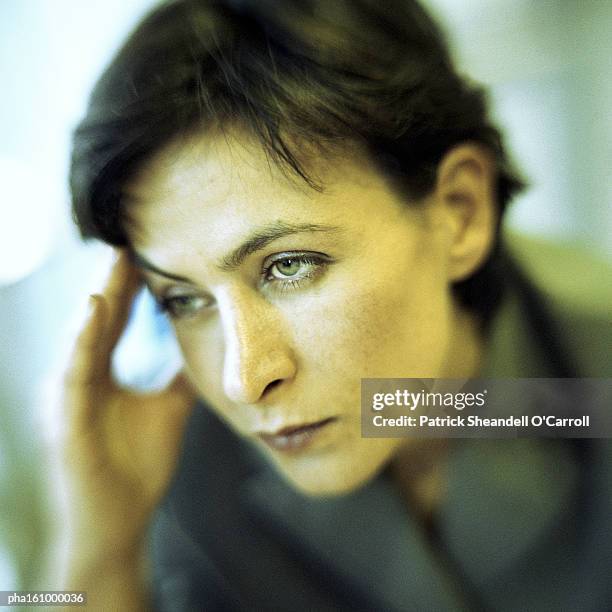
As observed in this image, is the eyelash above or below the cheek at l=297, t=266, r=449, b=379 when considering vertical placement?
above

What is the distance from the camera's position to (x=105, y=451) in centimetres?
65

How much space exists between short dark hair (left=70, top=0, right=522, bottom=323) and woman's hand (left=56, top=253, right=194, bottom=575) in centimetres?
11

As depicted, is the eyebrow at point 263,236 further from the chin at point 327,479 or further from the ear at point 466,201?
→ the chin at point 327,479

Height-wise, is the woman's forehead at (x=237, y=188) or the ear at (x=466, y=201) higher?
the ear at (x=466, y=201)

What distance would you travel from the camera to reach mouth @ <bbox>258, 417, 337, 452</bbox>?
0.58 meters

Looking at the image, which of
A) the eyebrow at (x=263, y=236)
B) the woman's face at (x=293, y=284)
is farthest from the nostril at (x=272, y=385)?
the eyebrow at (x=263, y=236)

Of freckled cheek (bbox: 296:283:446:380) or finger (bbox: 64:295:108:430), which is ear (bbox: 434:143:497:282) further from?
finger (bbox: 64:295:108:430)

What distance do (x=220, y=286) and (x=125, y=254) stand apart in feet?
0.37

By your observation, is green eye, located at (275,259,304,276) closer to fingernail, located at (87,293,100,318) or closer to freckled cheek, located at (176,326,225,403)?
freckled cheek, located at (176,326,225,403)

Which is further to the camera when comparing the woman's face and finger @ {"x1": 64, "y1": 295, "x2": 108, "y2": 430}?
finger @ {"x1": 64, "y1": 295, "x2": 108, "y2": 430}

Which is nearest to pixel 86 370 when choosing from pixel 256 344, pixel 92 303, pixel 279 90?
pixel 92 303

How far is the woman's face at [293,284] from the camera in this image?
498mm

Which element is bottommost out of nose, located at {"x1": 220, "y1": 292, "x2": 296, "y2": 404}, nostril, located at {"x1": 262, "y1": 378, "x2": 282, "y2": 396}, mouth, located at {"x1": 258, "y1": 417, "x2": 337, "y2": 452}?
mouth, located at {"x1": 258, "y1": 417, "x2": 337, "y2": 452}

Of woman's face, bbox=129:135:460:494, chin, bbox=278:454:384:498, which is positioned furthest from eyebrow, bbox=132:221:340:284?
chin, bbox=278:454:384:498
